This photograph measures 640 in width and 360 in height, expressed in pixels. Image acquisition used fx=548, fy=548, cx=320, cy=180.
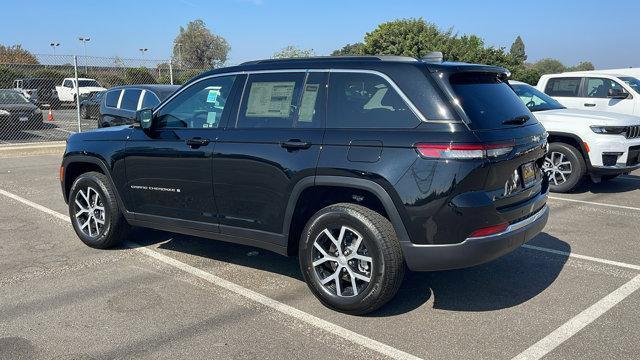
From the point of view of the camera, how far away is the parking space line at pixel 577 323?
3372 mm

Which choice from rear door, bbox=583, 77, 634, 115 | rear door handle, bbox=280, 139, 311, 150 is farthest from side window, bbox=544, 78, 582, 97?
rear door handle, bbox=280, 139, 311, 150

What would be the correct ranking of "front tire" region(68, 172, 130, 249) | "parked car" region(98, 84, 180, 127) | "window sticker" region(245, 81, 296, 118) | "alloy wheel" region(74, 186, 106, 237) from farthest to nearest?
"parked car" region(98, 84, 180, 127) < "alloy wheel" region(74, 186, 106, 237) < "front tire" region(68, 172, 130, 249) < "window sticker" region(245, 81, 296, 118)

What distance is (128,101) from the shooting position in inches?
459

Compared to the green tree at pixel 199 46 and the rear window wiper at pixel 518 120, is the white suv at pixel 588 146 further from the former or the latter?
the green tree at pixel 199 46

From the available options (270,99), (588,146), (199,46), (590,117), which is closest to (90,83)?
(590,117)

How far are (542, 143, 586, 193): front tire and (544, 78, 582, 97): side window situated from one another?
10.5 ft

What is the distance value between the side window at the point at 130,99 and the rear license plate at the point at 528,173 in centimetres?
918

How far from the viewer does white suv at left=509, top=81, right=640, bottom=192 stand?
798cm

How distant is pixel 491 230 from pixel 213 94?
2.57 m

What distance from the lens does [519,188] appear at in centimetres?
390

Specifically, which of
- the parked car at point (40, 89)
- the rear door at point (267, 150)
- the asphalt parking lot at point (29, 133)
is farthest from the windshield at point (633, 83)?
the parked car at point (40, 89)

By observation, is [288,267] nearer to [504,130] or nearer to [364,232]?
[364,232]

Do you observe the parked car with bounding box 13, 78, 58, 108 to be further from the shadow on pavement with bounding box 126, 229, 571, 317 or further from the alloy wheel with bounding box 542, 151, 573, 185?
the alloy wheel with bounding box 542, 151, 573, 185

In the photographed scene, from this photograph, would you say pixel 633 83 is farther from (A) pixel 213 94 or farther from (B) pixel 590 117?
(A) pixel 213 94
